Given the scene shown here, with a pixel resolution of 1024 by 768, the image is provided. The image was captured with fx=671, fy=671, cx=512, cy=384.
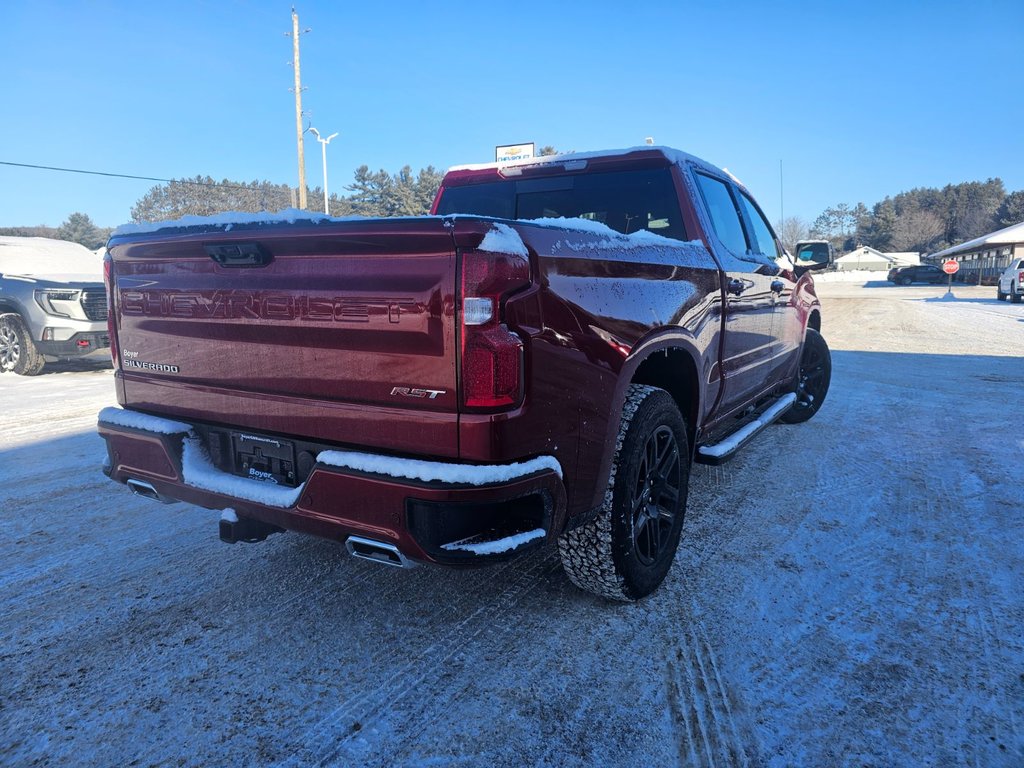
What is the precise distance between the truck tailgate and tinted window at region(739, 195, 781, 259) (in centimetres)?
320

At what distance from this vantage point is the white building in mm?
95294

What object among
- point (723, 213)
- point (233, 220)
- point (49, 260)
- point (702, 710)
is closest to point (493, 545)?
point (702, 710)

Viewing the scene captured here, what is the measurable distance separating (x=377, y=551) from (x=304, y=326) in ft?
2.60

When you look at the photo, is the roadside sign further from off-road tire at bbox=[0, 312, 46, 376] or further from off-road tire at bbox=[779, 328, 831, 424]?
off-road tire at bbox=[0, 312, 46, 376]

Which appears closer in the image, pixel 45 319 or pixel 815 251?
pixel 815 251

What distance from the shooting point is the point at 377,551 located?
215 cm

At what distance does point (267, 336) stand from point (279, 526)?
26.9 inches

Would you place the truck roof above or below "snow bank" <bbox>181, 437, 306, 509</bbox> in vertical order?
above

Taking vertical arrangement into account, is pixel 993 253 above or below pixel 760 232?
above

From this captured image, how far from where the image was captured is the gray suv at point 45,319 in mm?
8836

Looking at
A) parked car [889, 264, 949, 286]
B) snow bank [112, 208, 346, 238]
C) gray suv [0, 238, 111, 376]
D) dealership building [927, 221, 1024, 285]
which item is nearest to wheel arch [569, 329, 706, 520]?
snow bank [112, 208, 346, 238]

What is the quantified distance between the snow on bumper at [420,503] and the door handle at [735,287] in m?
1.90

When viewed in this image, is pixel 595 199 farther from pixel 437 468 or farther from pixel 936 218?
pixel 936 218

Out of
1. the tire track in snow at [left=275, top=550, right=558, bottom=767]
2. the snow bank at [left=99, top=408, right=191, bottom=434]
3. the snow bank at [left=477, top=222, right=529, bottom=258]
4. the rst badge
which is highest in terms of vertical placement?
the snow bank at [left=477, top=222, right=529, bottom=258]
